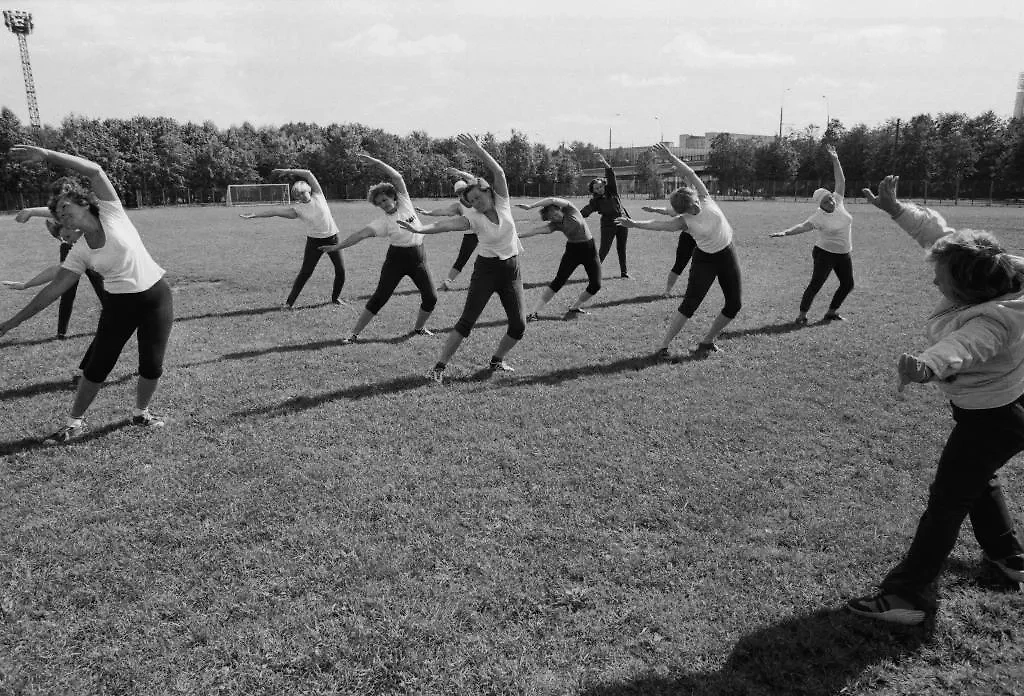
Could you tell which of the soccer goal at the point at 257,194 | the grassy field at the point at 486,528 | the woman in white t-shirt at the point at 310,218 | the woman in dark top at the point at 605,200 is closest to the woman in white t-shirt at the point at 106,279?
the grassy field at the point at 486,528

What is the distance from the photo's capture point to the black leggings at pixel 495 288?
7.43 m

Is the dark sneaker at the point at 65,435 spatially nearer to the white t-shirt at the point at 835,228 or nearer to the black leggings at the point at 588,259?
the black leggings at the point at 588,259

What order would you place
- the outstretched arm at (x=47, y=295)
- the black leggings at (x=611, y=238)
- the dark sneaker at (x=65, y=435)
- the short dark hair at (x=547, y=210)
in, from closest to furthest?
the outstretched arm at (x=47, y=295)
the dark sneaker at (x=65, y=435)
the short dark hair at (x=547, y=210)
the black leggings at (x=611, y=238)

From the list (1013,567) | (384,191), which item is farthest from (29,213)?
(1013,567)

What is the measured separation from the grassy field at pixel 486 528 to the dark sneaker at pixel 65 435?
0.21 metres

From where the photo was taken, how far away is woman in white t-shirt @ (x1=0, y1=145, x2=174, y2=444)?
5.49 meters

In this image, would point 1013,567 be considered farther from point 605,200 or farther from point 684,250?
point 605,200

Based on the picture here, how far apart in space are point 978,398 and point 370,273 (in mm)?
14311

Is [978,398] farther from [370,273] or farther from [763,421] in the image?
[370,273]

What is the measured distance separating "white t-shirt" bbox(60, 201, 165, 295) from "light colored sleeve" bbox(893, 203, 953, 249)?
5.91 metres

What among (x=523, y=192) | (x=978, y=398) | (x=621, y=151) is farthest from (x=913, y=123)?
(x=978, y=398)

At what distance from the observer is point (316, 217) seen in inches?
446

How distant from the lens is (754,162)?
74562mm

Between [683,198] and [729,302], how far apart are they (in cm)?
146
